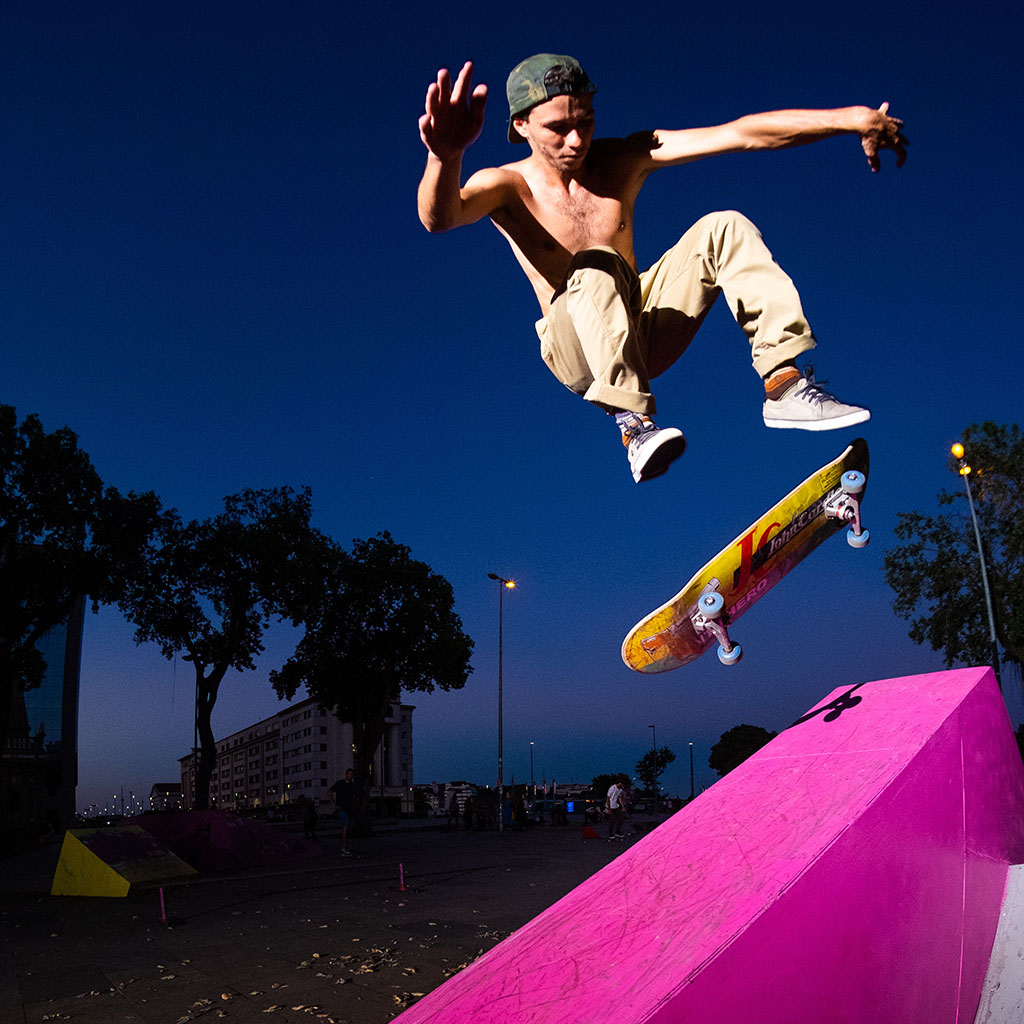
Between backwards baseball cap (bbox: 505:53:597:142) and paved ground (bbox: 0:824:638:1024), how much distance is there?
5514 millimetres

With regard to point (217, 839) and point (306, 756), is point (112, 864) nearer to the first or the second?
point (217, 839)

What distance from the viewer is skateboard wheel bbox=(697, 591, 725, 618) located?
3.50 m

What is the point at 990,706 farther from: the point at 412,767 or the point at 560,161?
the point at 412,767

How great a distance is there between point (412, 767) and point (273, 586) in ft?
349

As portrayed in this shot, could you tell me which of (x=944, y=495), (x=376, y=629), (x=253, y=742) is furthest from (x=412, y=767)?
(x=944, y=495)

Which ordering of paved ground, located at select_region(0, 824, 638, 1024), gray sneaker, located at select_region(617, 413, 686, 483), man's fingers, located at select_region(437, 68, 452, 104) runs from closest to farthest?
1. man's fingers, located at select_region(437, 68, 452, 104)
2. gray sneaker, located at select_region(617, 413, 686, 483)
3. paved ground, located at select_region(0, 824, 638, 1024)

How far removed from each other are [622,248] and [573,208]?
0.29 metres

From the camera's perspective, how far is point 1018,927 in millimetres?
3508

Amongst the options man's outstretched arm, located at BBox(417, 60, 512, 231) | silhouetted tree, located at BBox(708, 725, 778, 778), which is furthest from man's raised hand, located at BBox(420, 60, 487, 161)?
silhouetted tree, located at BBox(708, 725, 778, 778)

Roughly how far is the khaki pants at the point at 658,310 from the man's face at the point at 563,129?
0.42 meters

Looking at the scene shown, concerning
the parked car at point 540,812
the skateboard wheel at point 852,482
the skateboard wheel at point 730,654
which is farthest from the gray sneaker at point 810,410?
the parked car at point 540,812

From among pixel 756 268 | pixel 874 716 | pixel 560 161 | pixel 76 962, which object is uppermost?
pixel 560 161

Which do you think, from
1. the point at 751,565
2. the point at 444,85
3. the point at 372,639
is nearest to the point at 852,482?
the point at 751,565

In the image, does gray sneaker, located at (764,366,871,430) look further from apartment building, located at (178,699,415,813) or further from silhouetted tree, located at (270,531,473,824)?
apartment building, located at (178,699,415,813)
